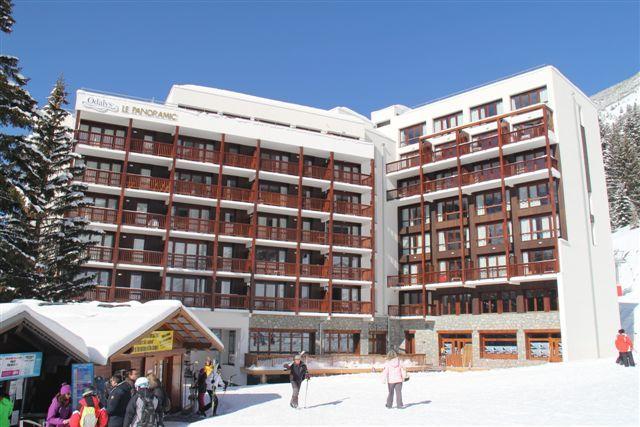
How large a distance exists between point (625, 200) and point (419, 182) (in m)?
46.6

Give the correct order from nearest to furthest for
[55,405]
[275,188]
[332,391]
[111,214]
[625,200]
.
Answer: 1. [55,405]
2. [332,391]
3. [111,214]
4. [275,188]
5. [625,200]

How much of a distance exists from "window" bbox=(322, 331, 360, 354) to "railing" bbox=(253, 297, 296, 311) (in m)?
3.68

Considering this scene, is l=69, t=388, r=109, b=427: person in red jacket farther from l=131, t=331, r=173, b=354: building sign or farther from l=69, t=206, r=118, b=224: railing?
l=69, t=206, r=118, b=224: railing

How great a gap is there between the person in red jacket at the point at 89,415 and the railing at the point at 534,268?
108 ft

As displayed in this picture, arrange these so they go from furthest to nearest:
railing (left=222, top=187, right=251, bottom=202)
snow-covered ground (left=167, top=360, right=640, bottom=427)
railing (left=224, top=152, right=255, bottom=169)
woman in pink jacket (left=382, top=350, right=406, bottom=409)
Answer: railing (left=224, top=152, right=255, bottom=169) → railing (left=222, top=187, right=251, bottom=202) → woman in pink jacket (left=382, top=350, right=406, bottom=409) → snow-covered ground (left=167, top=360, right=640, bottom=427)

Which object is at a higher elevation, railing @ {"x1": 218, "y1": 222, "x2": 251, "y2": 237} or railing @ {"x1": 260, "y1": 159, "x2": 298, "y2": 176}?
railing @ {"x1": 260, "y1": 159, "x2": 298, "y2": 176}

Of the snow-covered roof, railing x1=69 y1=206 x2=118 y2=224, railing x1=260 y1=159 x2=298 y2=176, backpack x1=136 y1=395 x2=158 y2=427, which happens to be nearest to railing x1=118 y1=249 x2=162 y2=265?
railing x1=69 y1=206 x2=118 y2=224

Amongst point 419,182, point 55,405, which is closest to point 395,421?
point 55,405

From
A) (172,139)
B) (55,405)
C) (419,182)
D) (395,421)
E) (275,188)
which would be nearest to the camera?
(55,405)

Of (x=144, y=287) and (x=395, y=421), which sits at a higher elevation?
(x=144, y=287)

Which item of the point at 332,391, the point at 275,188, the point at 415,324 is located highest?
the point at 275,188

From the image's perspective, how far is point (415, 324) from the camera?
150ft

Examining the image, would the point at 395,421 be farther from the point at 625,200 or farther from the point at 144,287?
the point at 625,200

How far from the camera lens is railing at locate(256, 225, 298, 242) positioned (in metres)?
41.7
